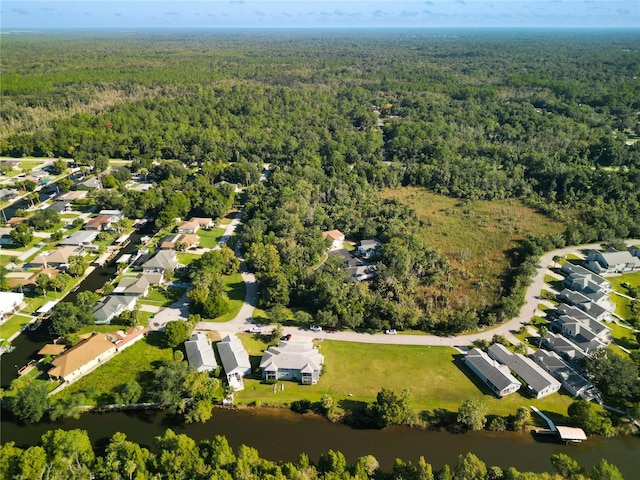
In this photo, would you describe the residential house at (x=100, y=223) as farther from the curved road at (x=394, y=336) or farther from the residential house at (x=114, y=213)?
the curved road at (x=394, y=336)

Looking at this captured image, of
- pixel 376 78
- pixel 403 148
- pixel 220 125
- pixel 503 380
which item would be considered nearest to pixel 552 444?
pixel 503 380

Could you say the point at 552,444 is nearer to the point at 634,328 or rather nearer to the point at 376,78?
the point at 634,328

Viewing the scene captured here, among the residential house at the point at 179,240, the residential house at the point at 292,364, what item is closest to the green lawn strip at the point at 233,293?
the residential house at the point at 292,364

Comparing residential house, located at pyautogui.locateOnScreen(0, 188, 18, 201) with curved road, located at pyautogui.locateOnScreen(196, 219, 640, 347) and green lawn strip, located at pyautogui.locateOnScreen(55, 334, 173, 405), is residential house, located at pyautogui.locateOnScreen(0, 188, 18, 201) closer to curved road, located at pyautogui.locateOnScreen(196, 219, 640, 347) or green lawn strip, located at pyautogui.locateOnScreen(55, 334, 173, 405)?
green lawn strip, located at pyautogui.locateOnScreen(55, 334, 173, 405)

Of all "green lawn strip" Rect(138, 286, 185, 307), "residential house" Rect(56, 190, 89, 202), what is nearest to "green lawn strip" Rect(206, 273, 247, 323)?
"green lawn strip" Rect(138, 286, 185, 307)

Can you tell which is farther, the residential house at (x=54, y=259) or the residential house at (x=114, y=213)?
the residential house at (x=114, y=213)

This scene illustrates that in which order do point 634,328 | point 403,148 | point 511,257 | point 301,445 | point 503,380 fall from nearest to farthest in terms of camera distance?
point 301,445
point 503,380
point 634,328
point 511,257
point 403,148
